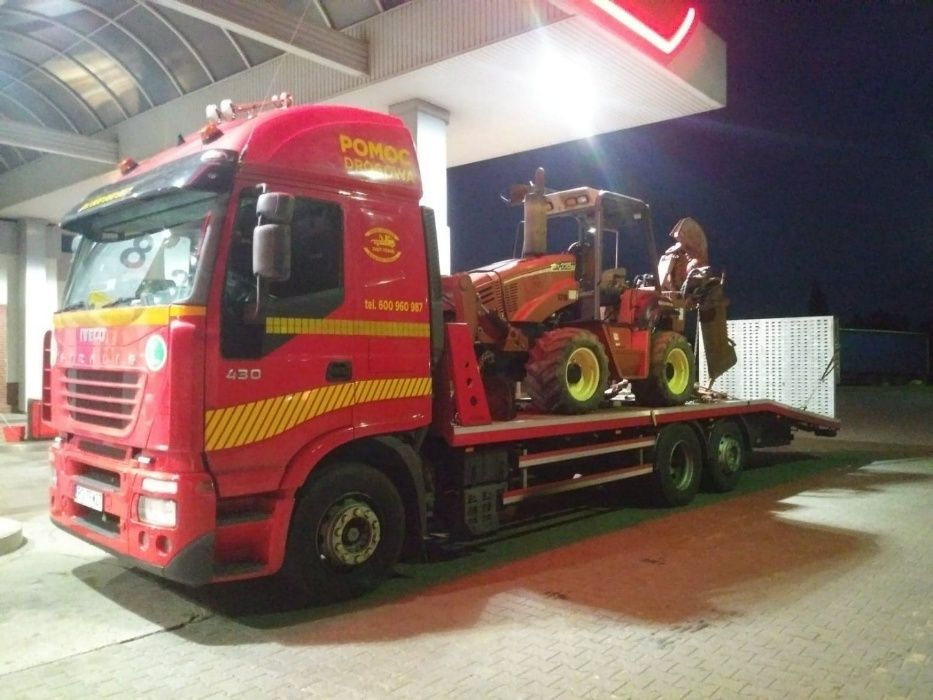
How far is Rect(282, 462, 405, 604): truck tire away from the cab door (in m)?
0.36

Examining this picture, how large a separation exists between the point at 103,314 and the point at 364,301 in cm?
170

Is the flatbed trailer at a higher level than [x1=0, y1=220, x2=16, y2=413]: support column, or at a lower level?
lower

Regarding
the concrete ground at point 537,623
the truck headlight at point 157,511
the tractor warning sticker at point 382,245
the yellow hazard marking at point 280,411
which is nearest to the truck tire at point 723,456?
the concrete ground at point 537,623

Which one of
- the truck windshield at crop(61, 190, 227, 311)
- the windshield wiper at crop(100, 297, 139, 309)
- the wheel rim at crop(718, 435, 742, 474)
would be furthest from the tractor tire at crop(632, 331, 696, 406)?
the windshield wiper at crop(100, 297, 139, 309)

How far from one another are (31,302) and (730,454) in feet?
59.8

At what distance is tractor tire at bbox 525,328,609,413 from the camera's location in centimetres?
763

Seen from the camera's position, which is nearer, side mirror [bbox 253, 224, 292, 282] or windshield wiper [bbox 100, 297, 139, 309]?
side mirror [bbox 253, 224, 292, 282]

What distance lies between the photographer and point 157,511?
175 inches

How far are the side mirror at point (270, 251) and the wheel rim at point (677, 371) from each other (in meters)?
6.17

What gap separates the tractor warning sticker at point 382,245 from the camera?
17.6 ft

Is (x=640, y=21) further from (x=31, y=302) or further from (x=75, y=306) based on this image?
(x=31, y=302)

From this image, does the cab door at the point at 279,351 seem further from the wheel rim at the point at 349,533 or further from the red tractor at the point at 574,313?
the red tractor at the point at 574,313

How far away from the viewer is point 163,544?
444cm

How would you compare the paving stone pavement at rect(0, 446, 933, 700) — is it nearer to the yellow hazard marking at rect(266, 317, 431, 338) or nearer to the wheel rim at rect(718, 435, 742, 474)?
the yellow hazard marking at rect(266, 317, 431, 338)
